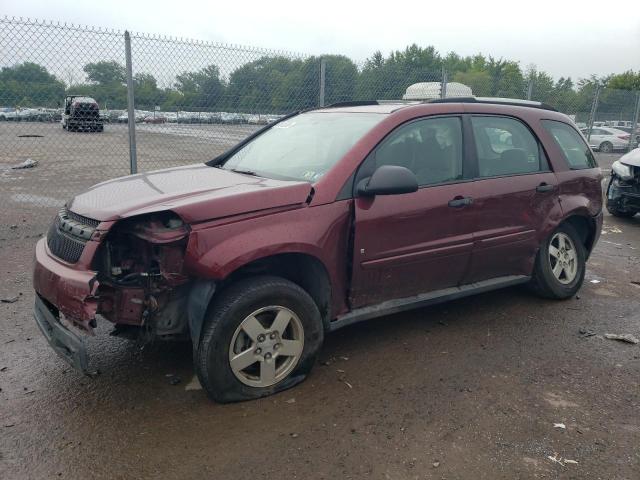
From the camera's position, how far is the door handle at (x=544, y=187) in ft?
14.7

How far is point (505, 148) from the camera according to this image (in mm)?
4414

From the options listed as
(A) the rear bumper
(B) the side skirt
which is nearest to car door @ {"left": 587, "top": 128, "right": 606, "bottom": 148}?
(B) the side skirt

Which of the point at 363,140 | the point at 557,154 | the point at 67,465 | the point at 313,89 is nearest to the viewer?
the point at 67,465

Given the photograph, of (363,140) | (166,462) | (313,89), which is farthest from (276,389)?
(313,89)

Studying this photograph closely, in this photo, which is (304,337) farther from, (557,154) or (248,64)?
(248,64)

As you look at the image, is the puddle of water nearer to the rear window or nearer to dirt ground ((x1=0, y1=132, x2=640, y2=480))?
dirt ground ((x1=0, y1=132, x2=640, y2=480))

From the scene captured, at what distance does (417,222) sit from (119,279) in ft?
6.49

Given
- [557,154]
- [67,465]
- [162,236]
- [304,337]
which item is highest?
[557,154]

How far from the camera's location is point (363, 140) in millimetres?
3607

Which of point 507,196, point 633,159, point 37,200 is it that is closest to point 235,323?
point 507,196

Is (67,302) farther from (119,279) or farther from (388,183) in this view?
(388,183)

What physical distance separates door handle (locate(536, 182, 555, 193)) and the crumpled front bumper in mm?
3514

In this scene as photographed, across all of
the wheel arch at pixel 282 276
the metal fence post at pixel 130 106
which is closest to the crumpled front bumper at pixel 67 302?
the wheel arch at pixel 282 276

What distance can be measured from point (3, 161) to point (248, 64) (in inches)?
405
